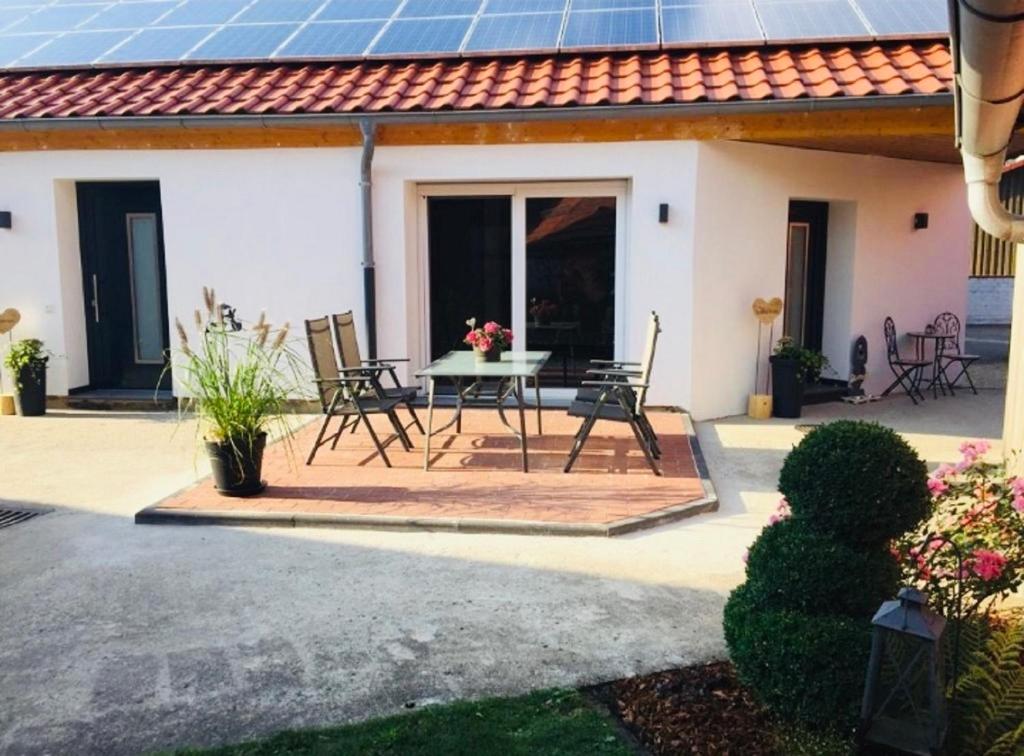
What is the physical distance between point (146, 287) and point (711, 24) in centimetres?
701

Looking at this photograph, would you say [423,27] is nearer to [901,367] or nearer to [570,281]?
[570,281]

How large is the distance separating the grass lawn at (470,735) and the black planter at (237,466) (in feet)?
10.0

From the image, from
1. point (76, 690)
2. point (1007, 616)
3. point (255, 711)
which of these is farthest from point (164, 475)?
point (1007, 616)

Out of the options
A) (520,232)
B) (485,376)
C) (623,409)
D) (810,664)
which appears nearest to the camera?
(810,664)

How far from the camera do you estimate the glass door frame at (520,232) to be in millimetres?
8914

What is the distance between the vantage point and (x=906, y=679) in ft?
8.71

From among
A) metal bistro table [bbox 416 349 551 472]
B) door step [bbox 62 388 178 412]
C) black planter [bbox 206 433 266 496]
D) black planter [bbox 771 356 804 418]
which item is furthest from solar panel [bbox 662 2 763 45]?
door step [bbox 62 388 178 412]

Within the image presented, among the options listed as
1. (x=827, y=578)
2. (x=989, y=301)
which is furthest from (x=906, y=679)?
(x=989, y=301)

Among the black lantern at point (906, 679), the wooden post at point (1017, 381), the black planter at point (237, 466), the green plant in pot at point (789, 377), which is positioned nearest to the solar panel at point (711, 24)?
the green plant in pot at point (789, 377)

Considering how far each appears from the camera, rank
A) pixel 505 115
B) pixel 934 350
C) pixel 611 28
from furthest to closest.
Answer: pixel 934 350 → pixel 611 28 → pixel 505 115

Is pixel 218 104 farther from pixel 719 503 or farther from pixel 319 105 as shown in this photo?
pixel 719 503

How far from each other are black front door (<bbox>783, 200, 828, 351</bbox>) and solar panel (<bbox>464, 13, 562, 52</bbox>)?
3509 millimetres

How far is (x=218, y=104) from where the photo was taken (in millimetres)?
8875

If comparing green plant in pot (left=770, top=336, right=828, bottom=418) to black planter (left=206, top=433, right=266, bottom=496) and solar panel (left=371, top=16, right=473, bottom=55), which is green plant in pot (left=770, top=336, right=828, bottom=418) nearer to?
solar panel (left=371, top=16, right=473, bottom=55)
